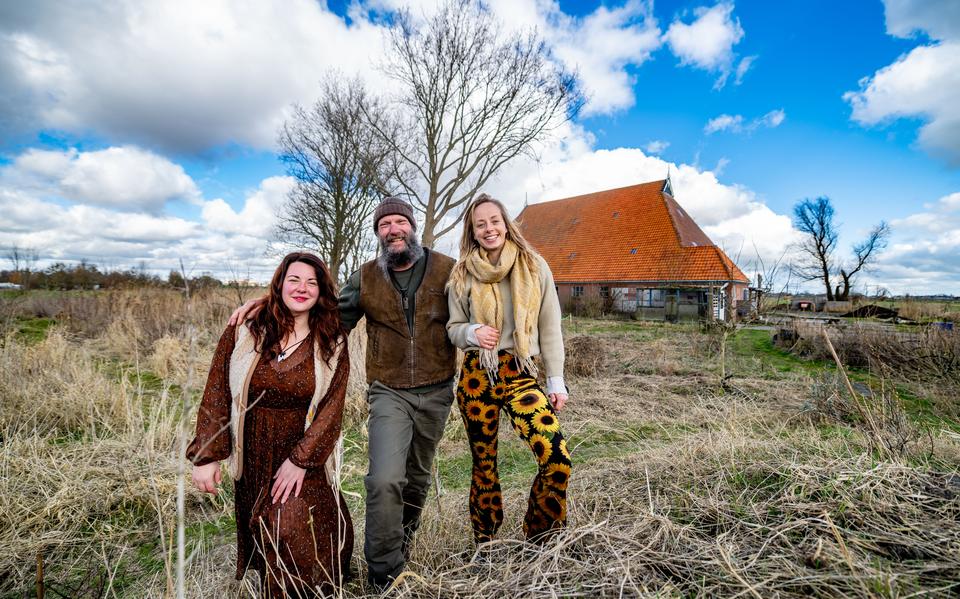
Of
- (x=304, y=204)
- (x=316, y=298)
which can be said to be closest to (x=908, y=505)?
(x=316, y=298)

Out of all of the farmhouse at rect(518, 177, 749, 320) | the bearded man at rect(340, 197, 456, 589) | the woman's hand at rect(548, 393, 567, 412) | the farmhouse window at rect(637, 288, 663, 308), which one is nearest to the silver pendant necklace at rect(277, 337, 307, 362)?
the bearded man at rect(340, 197, 456, 589)

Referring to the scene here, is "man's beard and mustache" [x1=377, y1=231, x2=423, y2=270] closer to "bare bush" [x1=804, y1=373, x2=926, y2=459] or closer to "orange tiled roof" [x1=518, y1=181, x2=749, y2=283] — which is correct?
"bare bush" [x1=804, y1=373, x2=926, y2=459]

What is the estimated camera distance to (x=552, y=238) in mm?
28000

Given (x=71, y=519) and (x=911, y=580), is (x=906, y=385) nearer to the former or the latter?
(x=911, y=580)

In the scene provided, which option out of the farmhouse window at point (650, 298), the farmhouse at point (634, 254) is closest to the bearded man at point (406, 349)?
the farmhouse at point (634, 254)

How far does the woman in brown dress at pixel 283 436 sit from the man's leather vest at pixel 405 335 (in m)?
0.27

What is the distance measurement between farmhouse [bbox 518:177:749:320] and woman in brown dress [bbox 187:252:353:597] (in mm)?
17972

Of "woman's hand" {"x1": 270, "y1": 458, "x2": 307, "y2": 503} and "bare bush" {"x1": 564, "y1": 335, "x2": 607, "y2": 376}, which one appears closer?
"woman's hand" {"x1": 270, "y1": 458, "x2": 307, "y2": 503}

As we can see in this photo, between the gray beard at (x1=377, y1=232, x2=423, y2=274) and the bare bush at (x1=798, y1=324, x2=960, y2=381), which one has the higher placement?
the gray beard at (x1=377, y1=232, x2=423, y2=274)

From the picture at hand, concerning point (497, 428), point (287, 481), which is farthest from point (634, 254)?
point (287, 481)

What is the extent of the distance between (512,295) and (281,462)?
61.2 inches

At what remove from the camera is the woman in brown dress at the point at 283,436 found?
216 cm

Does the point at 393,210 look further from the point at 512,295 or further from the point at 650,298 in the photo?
the point at 650,298

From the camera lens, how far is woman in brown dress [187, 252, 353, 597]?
216cm
